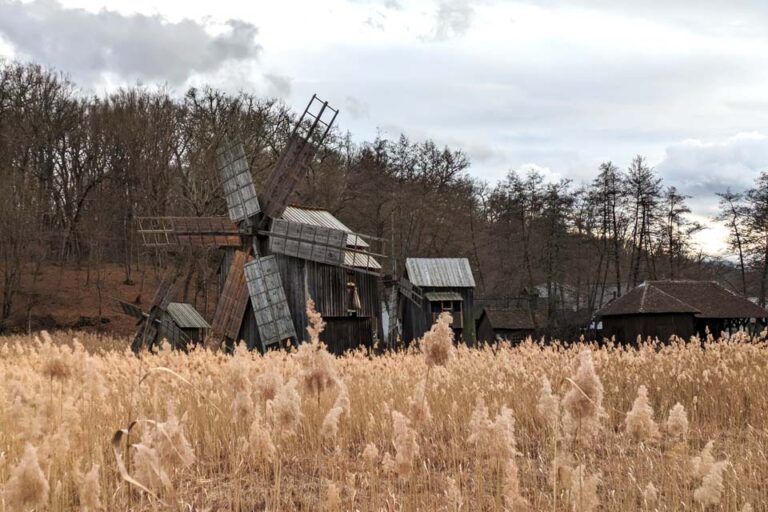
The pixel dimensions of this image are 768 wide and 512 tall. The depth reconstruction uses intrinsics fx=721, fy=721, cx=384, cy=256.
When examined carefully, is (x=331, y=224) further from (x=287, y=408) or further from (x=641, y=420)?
(x=641, y=420)

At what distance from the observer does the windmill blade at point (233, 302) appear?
24891 millimetres

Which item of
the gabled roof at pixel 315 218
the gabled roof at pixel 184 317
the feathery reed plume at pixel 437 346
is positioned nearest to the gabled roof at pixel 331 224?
the gabled roof at pixel 315 218

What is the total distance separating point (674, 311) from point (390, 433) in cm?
2947

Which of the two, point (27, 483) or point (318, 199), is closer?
point (27, 483)

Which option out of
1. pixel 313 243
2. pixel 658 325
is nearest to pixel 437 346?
pixel 313 243

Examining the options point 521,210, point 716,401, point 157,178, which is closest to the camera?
point 716,401

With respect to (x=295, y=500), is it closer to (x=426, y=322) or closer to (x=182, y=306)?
(x=182, y=306)

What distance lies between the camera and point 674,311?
110 feet

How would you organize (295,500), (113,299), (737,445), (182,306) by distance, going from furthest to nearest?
(113,299) → (182,306) → (737,445) → (295,500)

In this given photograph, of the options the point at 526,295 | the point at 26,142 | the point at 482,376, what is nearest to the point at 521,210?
the point at 526,295

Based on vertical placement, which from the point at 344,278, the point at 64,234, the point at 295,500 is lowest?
the point at 295,500

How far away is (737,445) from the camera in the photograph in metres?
7.54

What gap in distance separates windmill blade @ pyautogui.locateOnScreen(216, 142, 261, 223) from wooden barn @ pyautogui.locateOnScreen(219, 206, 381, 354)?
123cm

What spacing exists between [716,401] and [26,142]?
44.6 metres
